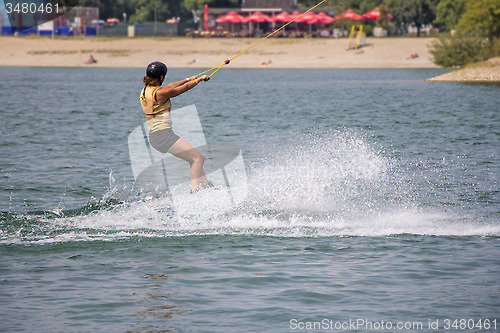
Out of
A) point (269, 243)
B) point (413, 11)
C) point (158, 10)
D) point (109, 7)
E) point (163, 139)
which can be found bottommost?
point (269, 243)

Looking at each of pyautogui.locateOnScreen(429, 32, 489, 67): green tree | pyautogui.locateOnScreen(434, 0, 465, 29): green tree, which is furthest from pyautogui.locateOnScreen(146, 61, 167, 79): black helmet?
pyautogui.locateOnScreen(434, 0, 465, 29): green tree

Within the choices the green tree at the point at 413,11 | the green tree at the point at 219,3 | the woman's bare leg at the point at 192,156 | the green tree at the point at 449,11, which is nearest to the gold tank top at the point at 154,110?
the woman's bare leg at the point at 192,156

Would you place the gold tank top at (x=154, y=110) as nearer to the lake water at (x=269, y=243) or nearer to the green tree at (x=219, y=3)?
the lake water at (x=269, y=243)

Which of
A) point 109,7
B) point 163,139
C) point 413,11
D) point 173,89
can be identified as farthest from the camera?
point 109,7

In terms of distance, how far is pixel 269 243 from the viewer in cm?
812

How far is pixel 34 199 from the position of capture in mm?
10602

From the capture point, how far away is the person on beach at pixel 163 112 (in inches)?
331

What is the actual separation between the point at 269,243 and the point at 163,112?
2.33 meters

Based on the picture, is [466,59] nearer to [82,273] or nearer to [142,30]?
[142,30]

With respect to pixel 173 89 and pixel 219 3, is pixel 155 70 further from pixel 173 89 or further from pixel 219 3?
pixel 219 3

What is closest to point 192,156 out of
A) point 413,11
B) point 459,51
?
point 459,51

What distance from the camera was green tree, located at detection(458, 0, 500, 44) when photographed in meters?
48.6

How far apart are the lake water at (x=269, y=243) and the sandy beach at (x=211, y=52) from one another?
45.2 meters

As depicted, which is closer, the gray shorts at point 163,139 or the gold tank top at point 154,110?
the gold tank top at point 154,110
